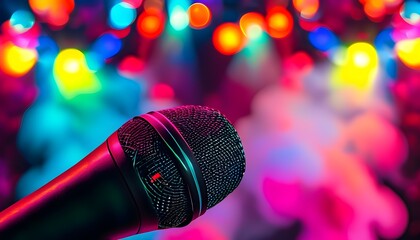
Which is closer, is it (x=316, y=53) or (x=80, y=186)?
(x=80, y=186)

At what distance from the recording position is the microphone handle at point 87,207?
50 cm

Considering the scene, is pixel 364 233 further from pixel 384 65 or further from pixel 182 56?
pixel 182 56

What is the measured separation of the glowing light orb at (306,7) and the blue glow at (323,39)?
0.05 m

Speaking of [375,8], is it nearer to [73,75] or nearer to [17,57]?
[73,75]

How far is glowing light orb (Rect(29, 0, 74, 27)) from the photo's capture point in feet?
4.14

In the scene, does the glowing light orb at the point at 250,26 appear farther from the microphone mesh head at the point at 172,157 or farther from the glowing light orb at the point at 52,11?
the microphone mesh head at the point at 172,157

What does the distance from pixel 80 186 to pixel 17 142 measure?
752 millimetres

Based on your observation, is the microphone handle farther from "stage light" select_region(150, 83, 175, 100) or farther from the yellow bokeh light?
the yellow bokeh light

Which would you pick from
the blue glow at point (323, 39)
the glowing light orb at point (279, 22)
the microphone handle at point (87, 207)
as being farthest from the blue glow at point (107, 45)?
the microphone handle at point (87, 207)

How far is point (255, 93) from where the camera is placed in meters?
1.26

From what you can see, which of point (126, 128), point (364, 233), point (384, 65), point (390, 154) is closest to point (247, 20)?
point (384, 65)

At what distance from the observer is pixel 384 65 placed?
50.9 inches

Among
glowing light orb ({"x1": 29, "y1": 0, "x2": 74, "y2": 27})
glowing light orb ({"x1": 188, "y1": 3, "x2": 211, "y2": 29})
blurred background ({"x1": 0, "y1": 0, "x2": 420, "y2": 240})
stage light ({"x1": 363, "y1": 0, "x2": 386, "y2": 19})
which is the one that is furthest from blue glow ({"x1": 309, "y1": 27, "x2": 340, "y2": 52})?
glowing light orb ({"x1": 29, "y1": 0, "x2": 74, "y2": 27})

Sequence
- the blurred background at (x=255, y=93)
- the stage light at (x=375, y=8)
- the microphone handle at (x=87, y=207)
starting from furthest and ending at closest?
the stage light at (x=375, y=8), the blurred background at (x=255, y=93), the microphone handle at (x=87, y=207)
